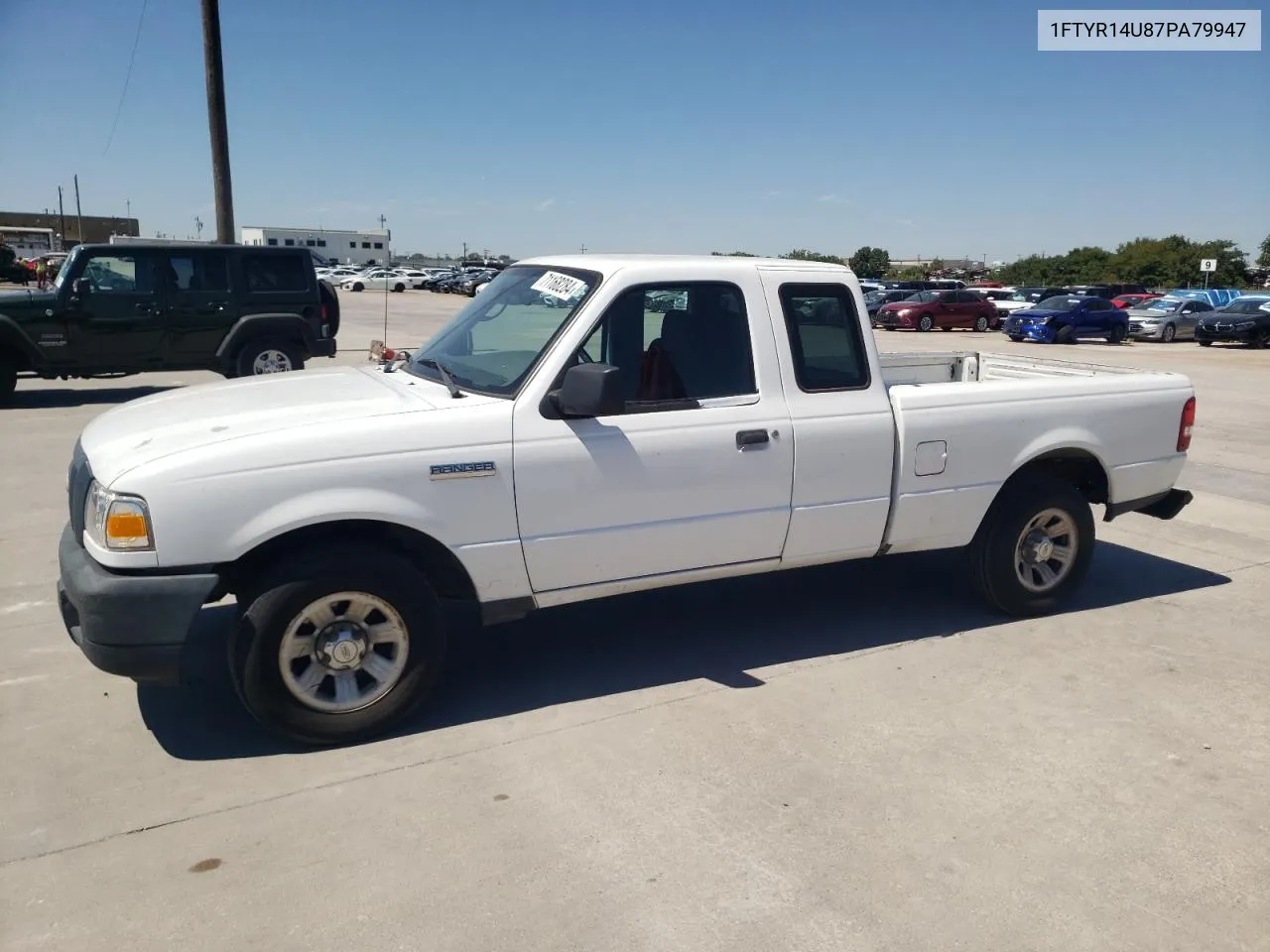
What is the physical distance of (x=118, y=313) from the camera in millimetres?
12250

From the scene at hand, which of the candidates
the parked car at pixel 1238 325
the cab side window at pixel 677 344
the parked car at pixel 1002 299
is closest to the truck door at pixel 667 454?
the cab side window at pixel 677 344

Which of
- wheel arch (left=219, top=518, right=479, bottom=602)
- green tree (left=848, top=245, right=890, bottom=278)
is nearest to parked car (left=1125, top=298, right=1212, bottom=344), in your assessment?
wheel arch (left=219, top=518, right=479, bottom=602)

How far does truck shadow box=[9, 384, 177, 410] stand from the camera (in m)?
12.9

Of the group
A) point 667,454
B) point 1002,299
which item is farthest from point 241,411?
point 1002,299

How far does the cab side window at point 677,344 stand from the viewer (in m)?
4.45

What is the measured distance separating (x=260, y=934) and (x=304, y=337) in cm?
1108

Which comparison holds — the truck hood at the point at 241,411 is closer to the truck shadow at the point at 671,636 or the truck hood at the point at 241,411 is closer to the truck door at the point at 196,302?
the truck shadow at the point at 671,636

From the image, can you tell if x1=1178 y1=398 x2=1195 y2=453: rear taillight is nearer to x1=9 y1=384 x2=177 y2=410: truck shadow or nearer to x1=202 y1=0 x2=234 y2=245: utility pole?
x1=9 y1=384 x2=177 y2=410: truck shadow

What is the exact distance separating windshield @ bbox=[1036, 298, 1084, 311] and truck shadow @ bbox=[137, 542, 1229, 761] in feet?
82.4

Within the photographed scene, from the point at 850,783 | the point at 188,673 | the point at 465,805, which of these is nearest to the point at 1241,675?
the point at 850,783

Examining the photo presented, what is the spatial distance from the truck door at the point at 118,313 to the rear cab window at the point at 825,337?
10008 mm

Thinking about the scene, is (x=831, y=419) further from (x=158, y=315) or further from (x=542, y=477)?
(x=158, y=315)

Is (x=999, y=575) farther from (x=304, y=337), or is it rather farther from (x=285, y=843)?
(x=304, y=337)

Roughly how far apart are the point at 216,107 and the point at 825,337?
15.9 meters
